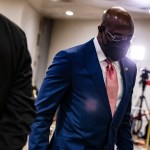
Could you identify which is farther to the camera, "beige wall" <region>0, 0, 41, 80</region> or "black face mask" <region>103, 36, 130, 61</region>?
"beige wall" <region>0, 0, 41, 80</region>

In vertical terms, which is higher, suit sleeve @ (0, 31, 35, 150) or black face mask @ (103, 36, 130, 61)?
black face mask @ (103, 36, 130, 61)

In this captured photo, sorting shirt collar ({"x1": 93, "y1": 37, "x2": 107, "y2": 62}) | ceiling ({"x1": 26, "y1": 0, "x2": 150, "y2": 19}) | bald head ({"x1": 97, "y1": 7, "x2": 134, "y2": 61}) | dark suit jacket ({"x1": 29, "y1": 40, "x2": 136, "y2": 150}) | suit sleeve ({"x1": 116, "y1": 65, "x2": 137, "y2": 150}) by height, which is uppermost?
ceiling ({"x1": 26, "y1": 0, "x2": 150, "y2": 19})

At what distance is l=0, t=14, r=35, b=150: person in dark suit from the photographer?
2.88ft

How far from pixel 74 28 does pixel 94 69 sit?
25.7 ft

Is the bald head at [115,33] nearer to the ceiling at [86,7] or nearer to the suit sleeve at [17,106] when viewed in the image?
the suit sleeve at [17,106]

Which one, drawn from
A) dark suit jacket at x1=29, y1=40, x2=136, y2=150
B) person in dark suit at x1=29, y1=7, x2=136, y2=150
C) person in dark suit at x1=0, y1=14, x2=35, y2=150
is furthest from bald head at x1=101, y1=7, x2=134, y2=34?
person in dark suit at x1=0, y1=14, x2=35, y2=150

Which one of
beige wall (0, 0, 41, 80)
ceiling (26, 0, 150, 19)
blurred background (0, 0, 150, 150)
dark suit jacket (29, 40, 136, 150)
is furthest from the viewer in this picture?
beige wall (0, 0, 41, 80)

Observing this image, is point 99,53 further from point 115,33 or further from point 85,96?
point 85,96

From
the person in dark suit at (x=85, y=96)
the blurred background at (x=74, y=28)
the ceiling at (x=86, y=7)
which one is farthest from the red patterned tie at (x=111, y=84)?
the ceiling at (x=86, y=7)

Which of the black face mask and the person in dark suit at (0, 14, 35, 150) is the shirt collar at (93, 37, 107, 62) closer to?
the black face mask

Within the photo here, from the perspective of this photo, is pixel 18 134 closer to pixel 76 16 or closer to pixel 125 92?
pixel 125 92

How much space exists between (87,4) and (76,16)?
1388 millimetres

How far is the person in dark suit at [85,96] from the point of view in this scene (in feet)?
5.02

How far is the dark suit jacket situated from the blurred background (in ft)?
17.0
